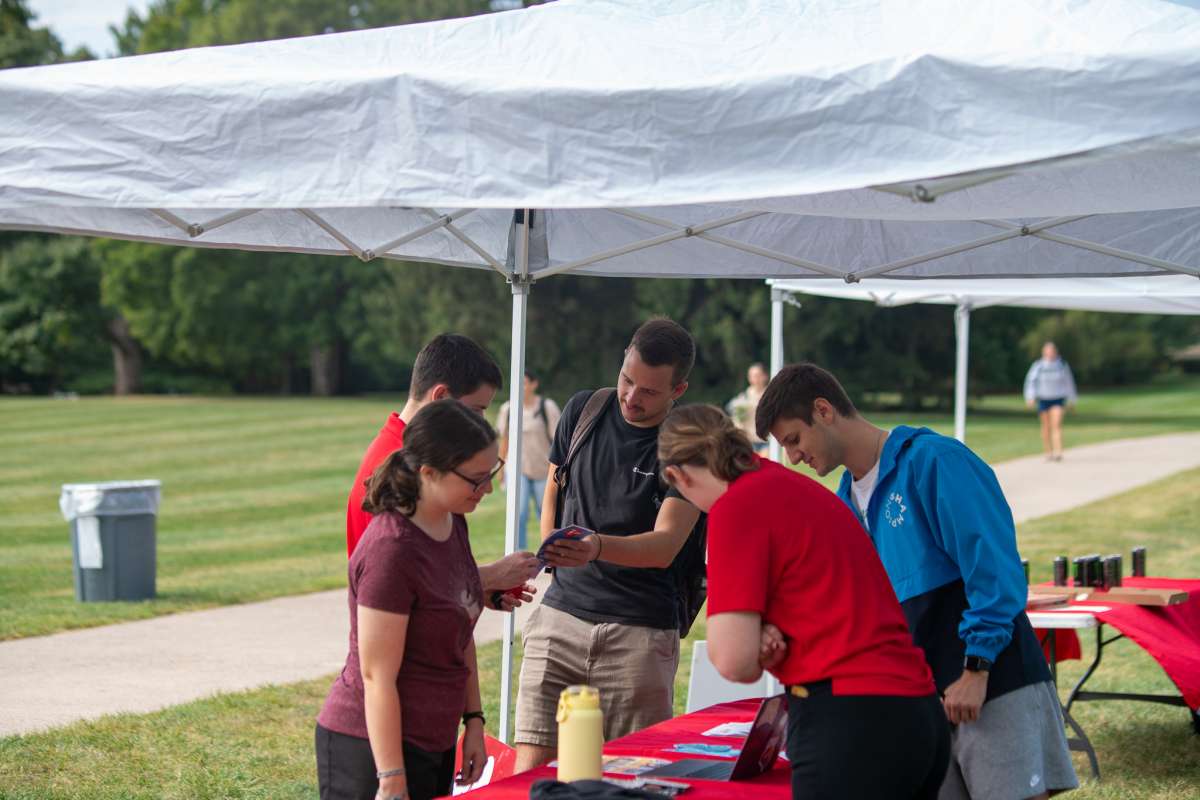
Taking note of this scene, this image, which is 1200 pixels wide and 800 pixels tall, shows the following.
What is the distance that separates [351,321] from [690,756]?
151ft

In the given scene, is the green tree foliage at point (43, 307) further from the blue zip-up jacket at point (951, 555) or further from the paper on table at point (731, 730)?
the blue zip-up jacket at point (951, 555)

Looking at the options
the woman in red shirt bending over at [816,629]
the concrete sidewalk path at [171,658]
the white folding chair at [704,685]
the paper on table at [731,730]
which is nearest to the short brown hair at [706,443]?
the woman in red shirt bending over at [816,629]

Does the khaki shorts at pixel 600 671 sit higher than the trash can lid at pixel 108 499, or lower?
higher

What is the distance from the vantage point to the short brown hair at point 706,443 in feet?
8.98

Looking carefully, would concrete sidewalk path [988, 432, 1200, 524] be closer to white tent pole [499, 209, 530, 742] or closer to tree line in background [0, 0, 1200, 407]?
white tent pole [499, 209, 530, 742]

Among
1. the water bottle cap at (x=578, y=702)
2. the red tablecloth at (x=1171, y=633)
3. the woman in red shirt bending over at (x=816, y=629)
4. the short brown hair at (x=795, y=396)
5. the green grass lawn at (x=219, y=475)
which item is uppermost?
the short brown hair at (x=795, y=396)

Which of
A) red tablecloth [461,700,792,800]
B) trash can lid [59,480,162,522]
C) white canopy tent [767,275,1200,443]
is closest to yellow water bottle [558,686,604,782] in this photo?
red tablecloth [461,700,792,800]

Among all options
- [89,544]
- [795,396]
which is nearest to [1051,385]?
[89,544]

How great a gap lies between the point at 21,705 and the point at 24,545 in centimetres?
798

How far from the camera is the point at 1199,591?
272 inches

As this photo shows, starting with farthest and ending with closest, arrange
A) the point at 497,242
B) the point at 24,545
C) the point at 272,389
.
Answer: the point at 272,389
the point at 24,545
the point at 497,242

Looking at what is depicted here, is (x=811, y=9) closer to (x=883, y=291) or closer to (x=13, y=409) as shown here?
(x=883, y=291)

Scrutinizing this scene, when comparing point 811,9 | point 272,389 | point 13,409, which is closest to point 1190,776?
point 811,9

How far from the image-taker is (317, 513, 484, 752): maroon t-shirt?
→ 9.50ft
